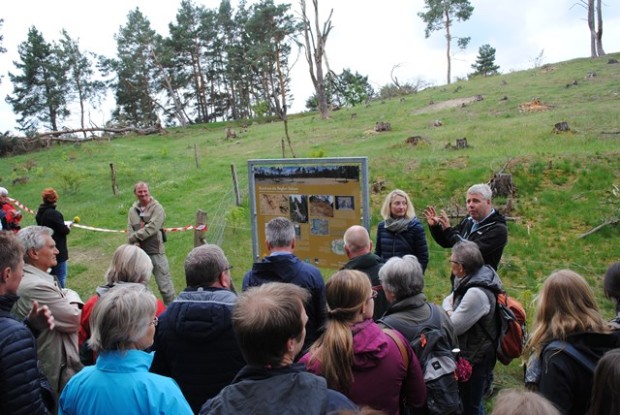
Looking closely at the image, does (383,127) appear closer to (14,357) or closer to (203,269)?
(203,269)

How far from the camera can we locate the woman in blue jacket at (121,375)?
1.95 m

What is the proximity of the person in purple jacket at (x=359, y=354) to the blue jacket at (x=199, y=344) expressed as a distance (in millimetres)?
514

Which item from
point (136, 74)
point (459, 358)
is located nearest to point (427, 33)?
point (136, 74)

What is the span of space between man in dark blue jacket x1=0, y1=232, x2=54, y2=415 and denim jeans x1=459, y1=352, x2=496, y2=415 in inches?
116

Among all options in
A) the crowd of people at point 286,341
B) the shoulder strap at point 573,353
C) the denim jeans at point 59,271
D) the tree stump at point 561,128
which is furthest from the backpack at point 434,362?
the tree stump at point 561,128

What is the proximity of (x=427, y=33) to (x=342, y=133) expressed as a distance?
87.9 ft

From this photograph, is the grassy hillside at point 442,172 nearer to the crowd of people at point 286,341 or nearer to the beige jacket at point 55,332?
the crowd of people at point 286,341

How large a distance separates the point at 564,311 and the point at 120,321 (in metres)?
2.36

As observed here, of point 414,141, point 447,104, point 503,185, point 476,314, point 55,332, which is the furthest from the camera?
point 447,104

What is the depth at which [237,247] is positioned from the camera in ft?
31.1

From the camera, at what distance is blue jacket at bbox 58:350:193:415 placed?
6.37 feet

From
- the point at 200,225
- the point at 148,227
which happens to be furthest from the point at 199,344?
the point at 200,225

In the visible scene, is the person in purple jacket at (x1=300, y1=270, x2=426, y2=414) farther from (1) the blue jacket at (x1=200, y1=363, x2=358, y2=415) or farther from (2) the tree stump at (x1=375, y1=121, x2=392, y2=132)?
(2) the tree stump at (x1=375, y1=121, x2=392, y2=132)

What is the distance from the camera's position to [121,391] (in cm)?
196
